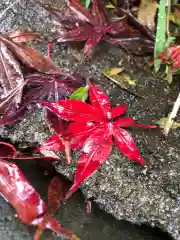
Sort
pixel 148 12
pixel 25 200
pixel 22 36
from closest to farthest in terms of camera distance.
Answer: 1. pixel 25 200
2. pixel 22 36
3. pixel 148 12

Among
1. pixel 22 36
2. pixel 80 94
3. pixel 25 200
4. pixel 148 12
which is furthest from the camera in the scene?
pixel 148 12

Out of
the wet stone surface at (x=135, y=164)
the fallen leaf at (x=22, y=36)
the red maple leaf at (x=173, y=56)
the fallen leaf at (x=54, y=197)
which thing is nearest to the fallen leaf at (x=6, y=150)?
the wet stone surface at (x=135, y=164)

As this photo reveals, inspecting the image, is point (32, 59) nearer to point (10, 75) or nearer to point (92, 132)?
point (10, 75)

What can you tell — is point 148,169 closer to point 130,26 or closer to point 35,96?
point 35,96

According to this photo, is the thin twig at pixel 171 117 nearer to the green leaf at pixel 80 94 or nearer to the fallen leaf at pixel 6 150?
the green leaf at pixel 80 94

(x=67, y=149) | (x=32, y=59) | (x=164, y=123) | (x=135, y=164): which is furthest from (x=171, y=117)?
(x=32, y=59)

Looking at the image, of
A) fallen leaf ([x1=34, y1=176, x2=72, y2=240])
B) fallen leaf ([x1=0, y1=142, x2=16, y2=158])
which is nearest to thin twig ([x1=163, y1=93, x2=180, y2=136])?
fallen leaf ([x1=34, y1=176, x2=72, y2=240])

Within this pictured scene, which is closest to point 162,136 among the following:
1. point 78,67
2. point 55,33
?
point 78,67
